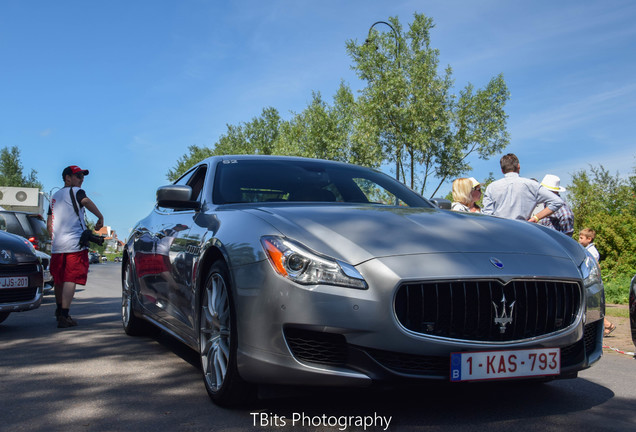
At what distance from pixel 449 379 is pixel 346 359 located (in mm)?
463

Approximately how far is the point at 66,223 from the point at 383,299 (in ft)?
17.5

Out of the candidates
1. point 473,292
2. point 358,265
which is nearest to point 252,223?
point 358,265

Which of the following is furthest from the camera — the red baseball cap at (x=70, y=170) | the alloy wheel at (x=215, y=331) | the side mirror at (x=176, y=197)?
the red baseball cap at (x=70, y=170)

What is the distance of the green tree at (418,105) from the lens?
24.0 m

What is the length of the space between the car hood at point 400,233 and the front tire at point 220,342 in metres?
0.45

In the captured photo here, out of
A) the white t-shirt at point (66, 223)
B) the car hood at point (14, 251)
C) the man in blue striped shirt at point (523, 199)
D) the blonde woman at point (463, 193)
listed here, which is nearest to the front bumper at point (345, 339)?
the man in blue striped shirt at point (523, 199)

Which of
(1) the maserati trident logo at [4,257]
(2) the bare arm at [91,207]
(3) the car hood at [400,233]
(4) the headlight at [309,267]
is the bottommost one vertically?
(1) the maserati trident logo at [4,257]

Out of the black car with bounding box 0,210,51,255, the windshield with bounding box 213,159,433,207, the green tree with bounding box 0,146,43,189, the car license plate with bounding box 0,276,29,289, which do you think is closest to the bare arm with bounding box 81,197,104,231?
the car license plate with bounding box 0,276,29,289

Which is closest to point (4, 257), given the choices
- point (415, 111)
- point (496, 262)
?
point (496, 262)

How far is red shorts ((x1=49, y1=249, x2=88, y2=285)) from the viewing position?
7.02m

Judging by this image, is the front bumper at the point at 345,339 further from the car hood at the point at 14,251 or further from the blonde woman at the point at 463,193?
the car hood at the point at 14,251

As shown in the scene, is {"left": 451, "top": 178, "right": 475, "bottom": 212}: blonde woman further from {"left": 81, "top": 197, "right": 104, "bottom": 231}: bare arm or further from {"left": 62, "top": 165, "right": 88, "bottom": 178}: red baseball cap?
{"left": 62, "top": 165, "right": 88, "bottom": 178}: red baseball cap

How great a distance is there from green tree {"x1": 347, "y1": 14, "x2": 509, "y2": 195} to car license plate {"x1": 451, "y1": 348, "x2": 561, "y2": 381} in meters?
21.4

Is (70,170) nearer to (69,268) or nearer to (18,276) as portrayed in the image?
(69,268)
